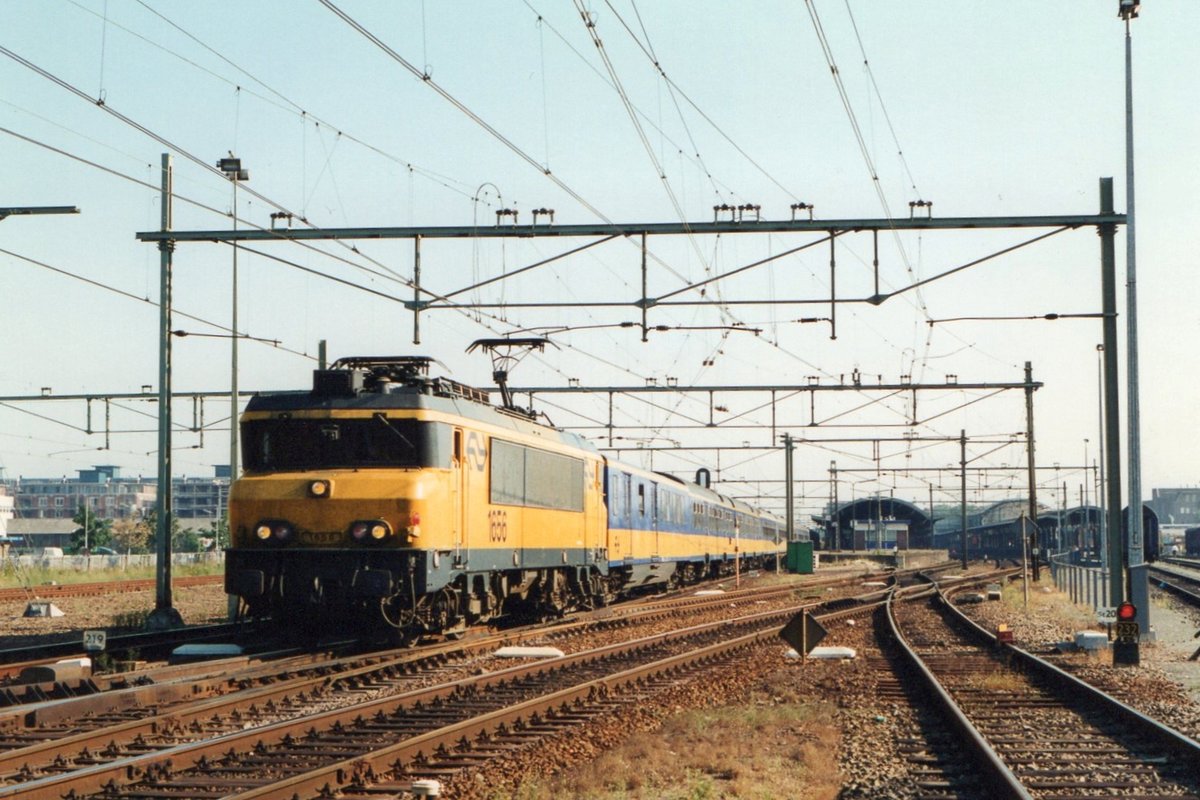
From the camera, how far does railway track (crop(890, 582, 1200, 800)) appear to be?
1014 centimetres

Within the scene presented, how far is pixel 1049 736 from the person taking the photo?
12586 mm

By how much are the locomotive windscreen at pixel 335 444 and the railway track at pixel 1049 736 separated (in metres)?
7.02

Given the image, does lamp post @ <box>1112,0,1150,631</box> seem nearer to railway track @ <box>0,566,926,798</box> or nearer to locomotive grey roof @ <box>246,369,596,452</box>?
railway track @ <box>0,566,926,798</box>

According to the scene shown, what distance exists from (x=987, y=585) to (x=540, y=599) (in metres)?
29.4

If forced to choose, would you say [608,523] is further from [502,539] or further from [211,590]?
[211,590]

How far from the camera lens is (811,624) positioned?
16.8 m

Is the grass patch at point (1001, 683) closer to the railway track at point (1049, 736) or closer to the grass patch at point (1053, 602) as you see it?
the railway track at point (1049, 736)

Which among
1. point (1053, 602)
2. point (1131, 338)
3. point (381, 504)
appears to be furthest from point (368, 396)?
point (1053, 602)

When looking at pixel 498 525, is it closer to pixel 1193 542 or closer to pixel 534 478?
pixel 534 478

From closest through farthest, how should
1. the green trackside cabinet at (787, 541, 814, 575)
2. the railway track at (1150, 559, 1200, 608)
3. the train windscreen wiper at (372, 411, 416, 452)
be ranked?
1. the train windscreen wiper at (372, 411, 416, 452)
2. the railway track at (1150, 559, 1200, 608)
3. the green trackside cabinet at (787, 541, 814, 575)

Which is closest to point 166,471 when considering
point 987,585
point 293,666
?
point 293,666

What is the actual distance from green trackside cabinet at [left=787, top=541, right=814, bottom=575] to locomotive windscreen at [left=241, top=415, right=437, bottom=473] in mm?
45587

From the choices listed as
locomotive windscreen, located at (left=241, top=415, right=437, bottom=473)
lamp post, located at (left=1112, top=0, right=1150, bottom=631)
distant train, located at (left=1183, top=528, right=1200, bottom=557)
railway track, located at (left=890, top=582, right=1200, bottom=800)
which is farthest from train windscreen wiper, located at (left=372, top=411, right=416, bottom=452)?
distant train, located at (left=1183, top=528, right=1200, bottom=557)

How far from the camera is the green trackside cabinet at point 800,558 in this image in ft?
206
